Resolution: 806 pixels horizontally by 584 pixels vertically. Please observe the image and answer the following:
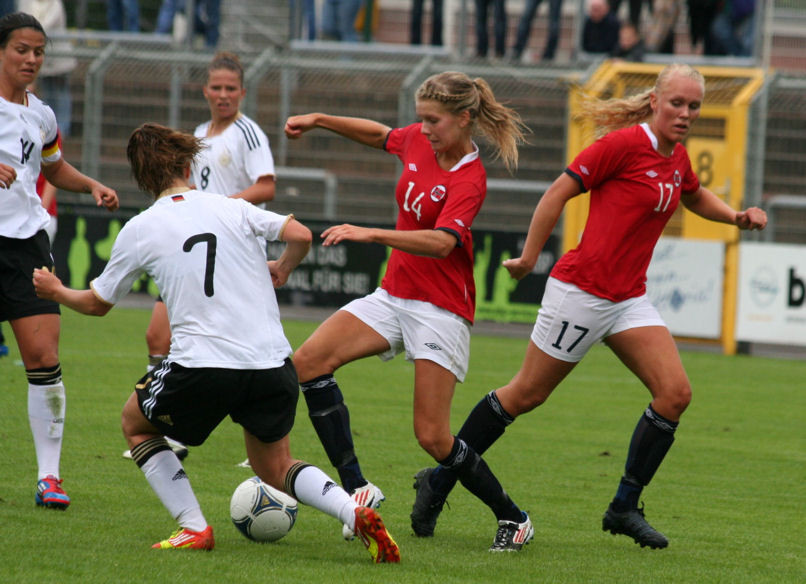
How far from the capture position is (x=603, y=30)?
682 inches

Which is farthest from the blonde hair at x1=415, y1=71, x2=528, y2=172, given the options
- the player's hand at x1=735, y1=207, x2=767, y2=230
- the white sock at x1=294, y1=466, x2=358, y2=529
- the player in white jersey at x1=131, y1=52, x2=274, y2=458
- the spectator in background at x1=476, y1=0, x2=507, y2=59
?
the spectator in background at x1=476, y1=0, x2=507, y2=59

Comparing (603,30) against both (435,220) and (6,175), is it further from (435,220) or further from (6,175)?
(6,175)

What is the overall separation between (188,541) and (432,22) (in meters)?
14.1

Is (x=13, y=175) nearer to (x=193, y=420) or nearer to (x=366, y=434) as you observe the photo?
(x=193, y=420)

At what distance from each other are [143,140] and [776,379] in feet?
30.4

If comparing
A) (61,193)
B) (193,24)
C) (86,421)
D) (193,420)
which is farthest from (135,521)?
(193,24)

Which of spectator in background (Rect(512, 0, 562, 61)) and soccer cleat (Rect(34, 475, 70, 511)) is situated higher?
spectator in background (Rect(512, 0, 562, 61))

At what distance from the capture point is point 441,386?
5.38 meters

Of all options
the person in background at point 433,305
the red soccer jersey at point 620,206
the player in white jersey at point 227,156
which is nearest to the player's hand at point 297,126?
the person in background at point 433,305

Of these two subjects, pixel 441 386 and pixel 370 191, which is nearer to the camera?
pixel 441 386

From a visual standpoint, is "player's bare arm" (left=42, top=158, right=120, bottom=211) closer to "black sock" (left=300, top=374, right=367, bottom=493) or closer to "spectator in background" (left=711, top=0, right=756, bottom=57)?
"black sock" (left=300, top=374, right=367, bottom=493)

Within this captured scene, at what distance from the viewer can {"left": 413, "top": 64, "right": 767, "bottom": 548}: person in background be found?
563 cm

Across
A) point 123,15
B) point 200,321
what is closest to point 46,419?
point 200,321

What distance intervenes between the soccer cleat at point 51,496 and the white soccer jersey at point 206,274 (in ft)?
3.98
